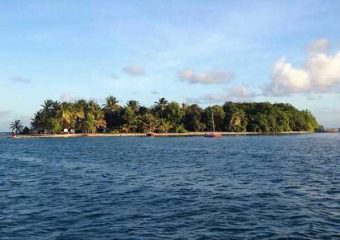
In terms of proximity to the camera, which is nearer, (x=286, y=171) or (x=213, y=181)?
(x=213, y=181)

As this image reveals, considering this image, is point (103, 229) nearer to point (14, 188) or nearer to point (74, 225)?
point (74, 225)

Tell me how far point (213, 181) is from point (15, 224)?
24351mm

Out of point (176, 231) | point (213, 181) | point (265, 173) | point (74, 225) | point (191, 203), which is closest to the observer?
point (176, 231)

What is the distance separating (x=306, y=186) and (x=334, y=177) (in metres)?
8.83

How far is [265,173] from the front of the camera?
5581 cm

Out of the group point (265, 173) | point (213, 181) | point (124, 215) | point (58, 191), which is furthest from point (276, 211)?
point (265, 173)

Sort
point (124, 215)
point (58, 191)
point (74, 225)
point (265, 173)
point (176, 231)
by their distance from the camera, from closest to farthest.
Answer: point (176, 231)
point (74, 225)
point (124, 215)
point (58, 191)
point (265, 173)

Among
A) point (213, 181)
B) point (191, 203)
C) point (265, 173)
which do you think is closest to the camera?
point (191, 203)

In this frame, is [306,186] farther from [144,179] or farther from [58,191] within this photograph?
[58,191]

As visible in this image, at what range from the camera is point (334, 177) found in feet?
166

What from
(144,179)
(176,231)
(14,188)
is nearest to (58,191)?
(14,188)

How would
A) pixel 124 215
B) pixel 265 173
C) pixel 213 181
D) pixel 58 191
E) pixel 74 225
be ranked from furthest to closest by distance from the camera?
pixel 265 173 < pixel 213 181 < pixel 58 191 < pixel 124 215 < pixel 74 225

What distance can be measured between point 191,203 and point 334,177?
75.4 feet

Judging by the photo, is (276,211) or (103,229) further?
(276,211)
